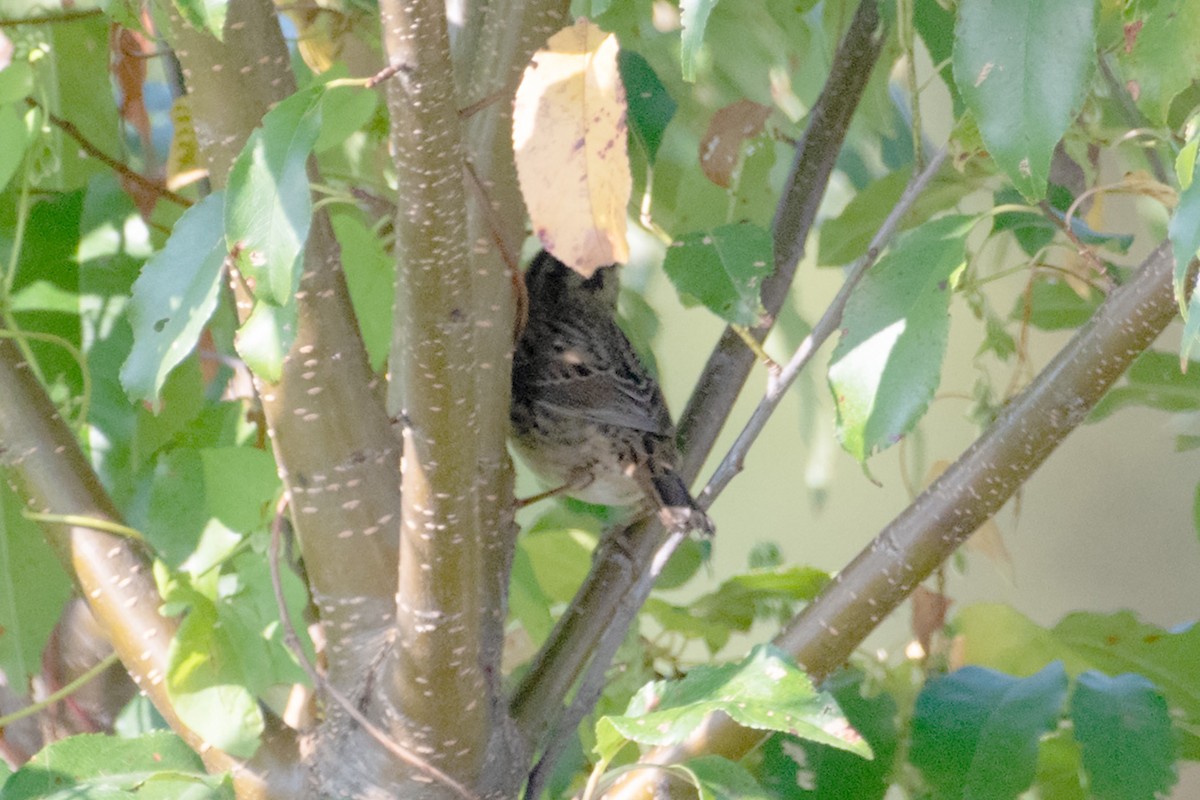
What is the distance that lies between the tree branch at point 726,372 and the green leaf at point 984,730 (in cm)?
22

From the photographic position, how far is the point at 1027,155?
42 cm

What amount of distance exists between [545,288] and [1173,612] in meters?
1.13

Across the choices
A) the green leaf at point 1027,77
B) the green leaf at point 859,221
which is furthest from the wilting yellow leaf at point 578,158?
the green leaf at point 859,221

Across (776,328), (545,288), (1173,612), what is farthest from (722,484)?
(1173,612)

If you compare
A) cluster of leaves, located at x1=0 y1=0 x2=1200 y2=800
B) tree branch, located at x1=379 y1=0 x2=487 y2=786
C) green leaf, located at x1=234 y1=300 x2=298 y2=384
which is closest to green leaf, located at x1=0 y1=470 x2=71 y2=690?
cluster of leaves, located at x1=0 y1=0 x2=1200 y2=800

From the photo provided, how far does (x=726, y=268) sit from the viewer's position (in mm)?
646

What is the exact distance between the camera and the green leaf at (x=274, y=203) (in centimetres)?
39

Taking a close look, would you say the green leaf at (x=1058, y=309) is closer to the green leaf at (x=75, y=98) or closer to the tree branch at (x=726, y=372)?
the tree branch at (x=726, y=372)

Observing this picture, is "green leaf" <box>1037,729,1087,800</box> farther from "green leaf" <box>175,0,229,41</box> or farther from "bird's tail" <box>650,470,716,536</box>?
"green leaf" <box>175,0,229,41</box>

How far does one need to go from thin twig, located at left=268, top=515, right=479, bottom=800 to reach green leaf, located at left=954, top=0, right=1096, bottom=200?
0.39 m

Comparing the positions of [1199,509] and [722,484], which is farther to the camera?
[1199,509]

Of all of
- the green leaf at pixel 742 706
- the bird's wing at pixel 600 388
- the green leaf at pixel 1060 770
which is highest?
the green leaf at pixel 742 706

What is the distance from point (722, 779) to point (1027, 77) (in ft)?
1.02

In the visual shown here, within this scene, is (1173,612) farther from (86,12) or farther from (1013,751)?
(86,12)
